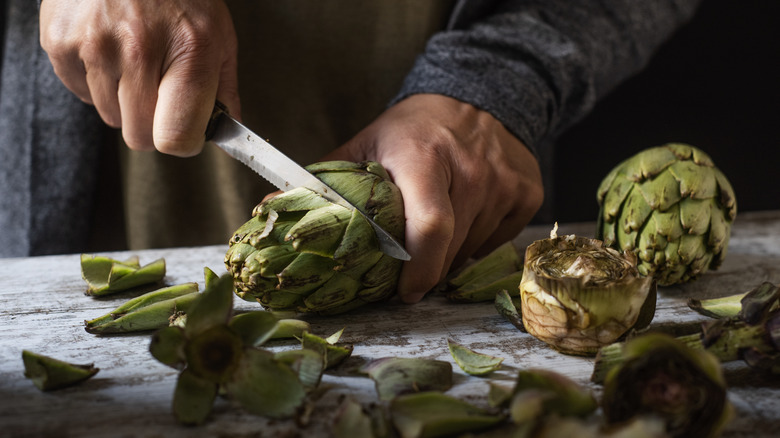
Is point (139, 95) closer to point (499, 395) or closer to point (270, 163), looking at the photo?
point (270, 163)

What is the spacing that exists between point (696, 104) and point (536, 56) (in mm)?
1052

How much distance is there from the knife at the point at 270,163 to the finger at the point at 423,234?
25 mm

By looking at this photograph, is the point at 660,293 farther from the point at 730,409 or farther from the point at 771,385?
the point at 730,409

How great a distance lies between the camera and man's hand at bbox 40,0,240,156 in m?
0.81

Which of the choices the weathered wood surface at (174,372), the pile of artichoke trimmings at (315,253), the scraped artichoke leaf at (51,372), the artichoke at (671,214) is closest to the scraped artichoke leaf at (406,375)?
the weathered wood surface at (174,372)

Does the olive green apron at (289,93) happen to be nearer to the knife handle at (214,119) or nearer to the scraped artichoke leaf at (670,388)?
the knife handle at (214,119)

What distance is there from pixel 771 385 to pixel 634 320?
0.12m

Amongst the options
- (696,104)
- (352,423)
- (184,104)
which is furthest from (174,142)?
(696,104)

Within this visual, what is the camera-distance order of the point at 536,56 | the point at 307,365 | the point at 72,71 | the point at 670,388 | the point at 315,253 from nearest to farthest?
the point at 670,388, the point at 307,365, the point at 315,253, the point at 72,71, the point at 536,56

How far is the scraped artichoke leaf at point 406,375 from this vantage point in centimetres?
54

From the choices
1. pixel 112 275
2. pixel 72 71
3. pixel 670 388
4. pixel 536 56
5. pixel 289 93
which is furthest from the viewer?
pixel 289 93

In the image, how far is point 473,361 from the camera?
0.59m

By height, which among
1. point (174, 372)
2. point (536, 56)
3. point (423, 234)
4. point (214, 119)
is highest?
point (536, 56)

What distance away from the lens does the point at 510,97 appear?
104cm
